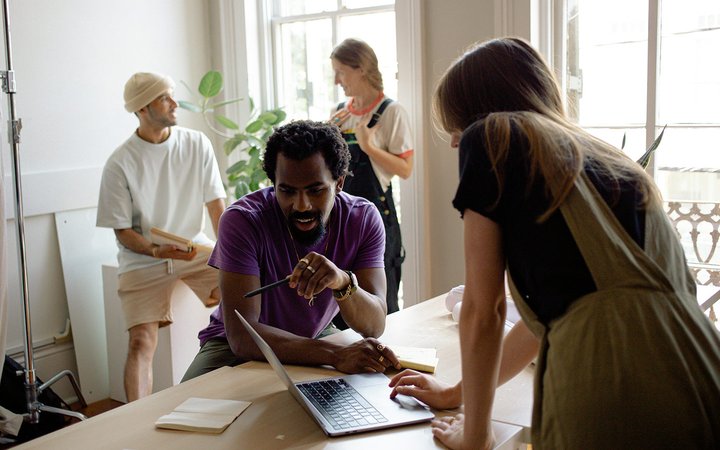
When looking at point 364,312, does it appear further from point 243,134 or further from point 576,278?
point 243,134

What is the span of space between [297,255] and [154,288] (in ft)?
5.17

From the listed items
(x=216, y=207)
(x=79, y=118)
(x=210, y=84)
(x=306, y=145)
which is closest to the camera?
(x=306, y=145)

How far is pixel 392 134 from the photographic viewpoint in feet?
11.3

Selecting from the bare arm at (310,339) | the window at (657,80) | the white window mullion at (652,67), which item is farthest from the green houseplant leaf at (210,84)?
the bare arm at (310,339)

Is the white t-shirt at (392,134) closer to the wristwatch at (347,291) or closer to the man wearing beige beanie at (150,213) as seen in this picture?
the man wearing beige beanie at (150,213)

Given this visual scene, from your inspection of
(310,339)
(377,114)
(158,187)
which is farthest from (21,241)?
(310,339)

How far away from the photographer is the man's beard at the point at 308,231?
2154 millimetres

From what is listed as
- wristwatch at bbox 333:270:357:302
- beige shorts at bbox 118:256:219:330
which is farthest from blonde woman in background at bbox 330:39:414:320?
wristwatch at bbox 333:270:357:302

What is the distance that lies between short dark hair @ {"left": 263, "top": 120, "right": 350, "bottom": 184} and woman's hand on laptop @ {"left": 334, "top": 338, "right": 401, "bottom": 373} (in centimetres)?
57

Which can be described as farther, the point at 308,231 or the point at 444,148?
the point at 444,148

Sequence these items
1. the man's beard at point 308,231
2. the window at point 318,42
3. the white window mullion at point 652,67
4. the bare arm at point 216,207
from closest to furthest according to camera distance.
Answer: the man's beard at point 308,231, the white window mullion at point 652,67, the bare arm at point 216,207, the window at point 318,42

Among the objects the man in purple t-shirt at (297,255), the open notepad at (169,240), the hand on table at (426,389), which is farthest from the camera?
the open notepad at (169,240)

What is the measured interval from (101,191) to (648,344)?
2874mm

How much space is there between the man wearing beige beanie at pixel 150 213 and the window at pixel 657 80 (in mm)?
1771
